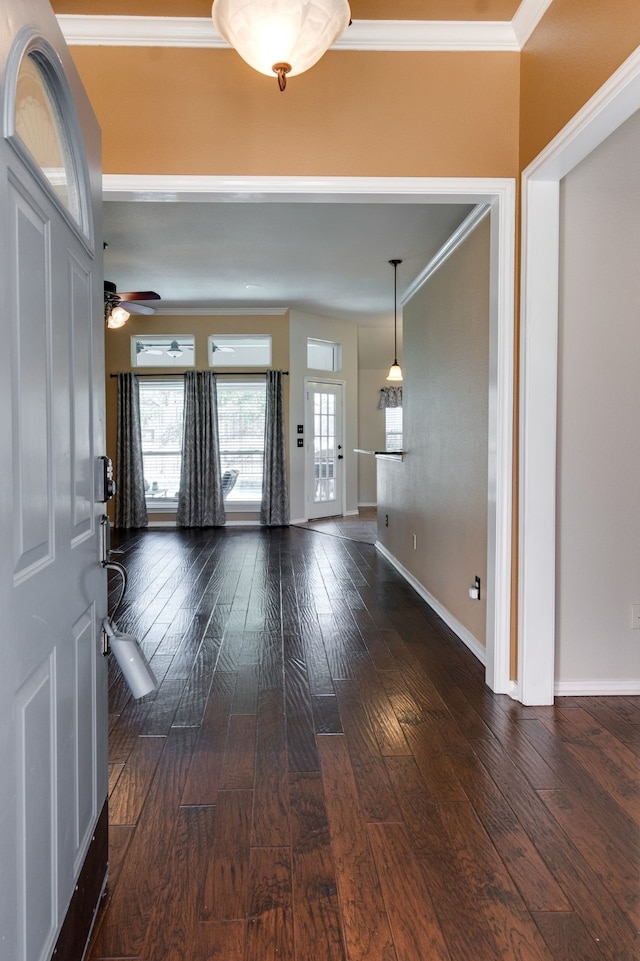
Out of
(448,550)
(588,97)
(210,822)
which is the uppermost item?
(588,97)

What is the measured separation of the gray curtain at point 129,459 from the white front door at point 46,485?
7.38 meters

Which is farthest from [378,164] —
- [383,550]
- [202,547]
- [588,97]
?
[202,547]

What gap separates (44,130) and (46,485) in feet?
2.33

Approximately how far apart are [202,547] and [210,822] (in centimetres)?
543

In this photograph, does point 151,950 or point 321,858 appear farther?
point 321,858

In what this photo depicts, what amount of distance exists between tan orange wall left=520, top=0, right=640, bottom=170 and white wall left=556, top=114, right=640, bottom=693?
355mm

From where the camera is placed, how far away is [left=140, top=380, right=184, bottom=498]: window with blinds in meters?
9.17

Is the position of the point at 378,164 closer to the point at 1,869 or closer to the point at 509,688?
the point at 509,688

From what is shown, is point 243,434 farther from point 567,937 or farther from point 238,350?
point 567,937

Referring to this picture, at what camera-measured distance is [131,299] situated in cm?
573

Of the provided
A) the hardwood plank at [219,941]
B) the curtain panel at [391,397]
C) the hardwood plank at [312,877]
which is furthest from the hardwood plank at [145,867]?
the curtain panel at [391,397]

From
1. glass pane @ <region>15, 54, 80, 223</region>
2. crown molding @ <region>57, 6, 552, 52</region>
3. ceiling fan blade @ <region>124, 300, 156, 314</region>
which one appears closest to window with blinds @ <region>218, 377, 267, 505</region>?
ceiling fan blade @ <region>124, 300, 156, 314</region>

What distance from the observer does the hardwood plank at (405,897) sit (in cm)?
152

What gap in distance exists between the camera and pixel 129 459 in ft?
29.2
